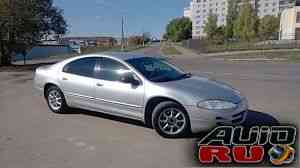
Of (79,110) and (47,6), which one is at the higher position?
(47,6)

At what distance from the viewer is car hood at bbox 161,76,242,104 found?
4734mm

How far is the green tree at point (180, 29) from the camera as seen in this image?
4702 inches

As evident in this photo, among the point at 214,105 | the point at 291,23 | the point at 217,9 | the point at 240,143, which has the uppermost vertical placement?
the point at 217,9

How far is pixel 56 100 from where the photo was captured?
21.6 feet

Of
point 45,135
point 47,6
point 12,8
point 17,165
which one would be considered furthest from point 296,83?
point 47,6

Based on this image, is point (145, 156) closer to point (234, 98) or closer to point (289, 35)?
point (234, 98)

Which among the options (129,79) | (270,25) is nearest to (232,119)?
(129,79)

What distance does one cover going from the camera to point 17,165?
391 cm

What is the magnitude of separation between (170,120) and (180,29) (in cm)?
11926

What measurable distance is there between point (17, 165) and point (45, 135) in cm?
119

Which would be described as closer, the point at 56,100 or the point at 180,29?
the point at 56,100

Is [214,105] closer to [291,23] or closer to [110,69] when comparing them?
[110,69]

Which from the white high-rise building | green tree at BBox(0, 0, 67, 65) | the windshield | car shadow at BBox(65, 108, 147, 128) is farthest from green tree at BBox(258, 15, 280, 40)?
car shadow at BBox(65, 108, 147, 128)

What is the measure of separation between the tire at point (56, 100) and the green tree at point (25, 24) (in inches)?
556
